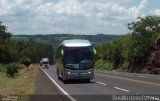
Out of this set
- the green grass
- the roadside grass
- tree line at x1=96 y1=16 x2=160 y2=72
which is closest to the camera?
the roadside grass

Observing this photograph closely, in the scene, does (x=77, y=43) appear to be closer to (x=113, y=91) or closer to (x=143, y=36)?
(x=113, y=91)

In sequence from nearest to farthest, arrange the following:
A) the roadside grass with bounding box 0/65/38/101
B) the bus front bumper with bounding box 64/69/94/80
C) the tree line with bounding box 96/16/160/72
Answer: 1. the roadside grass with bounding box 0/65/38/101
2. the bus front bumper with bounding box 64/69/94/80
3. the tree line with bounding box 96/16/160/72

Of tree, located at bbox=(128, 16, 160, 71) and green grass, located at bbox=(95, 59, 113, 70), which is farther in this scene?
green grass, located at bbox=(95, 59, 113, 70)

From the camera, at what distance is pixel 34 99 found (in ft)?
70.2

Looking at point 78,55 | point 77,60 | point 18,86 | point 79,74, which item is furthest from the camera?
point 78,55

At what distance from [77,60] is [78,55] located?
46 centimetres

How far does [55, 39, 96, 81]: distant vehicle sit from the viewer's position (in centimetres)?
3528

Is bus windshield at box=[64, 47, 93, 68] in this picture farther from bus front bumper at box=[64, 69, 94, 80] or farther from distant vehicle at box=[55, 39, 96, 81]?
Result: bus front bumper at box=[64, 69, 94, 80]

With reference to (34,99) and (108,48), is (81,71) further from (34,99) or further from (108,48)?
(108,48)

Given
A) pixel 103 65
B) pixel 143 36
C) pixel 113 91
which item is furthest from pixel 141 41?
pixel 113 91

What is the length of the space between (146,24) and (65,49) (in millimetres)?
39209

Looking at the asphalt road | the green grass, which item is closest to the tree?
the green grass

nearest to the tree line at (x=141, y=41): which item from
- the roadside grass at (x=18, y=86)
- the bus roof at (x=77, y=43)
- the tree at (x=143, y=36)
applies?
the tree at (x=143, y=36)

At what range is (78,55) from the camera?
117ft
